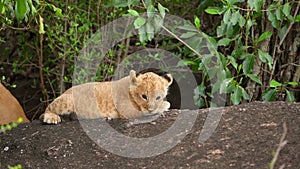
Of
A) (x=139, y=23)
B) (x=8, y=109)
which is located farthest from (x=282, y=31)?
(x=8, y=109)

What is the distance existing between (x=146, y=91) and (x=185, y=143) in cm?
58

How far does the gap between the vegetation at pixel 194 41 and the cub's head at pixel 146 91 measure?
421mm

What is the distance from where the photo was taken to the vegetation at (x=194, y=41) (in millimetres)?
5129

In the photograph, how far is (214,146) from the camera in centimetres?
407

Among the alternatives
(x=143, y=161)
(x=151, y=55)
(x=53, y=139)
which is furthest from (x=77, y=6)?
(x=143, y=161)

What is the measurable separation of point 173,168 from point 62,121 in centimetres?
135

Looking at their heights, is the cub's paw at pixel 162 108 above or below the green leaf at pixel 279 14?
below

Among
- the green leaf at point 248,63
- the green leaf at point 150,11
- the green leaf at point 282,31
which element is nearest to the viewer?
the green leaf at point 150,11

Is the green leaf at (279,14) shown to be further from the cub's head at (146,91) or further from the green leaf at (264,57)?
the cub's head at (146,91)

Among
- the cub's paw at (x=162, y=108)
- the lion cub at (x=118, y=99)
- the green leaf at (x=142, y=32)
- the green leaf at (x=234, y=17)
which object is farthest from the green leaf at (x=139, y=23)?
the green leaf at (x=234, y=17)

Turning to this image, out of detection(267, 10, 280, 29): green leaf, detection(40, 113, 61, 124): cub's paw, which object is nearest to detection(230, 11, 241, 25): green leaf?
detection(267, 10, 280, 29): green leaf

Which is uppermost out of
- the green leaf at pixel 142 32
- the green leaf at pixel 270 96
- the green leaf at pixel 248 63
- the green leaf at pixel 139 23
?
the green leaf at pixel 139 23

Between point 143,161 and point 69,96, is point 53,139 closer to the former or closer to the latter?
point 69,96

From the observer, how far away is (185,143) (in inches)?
165
